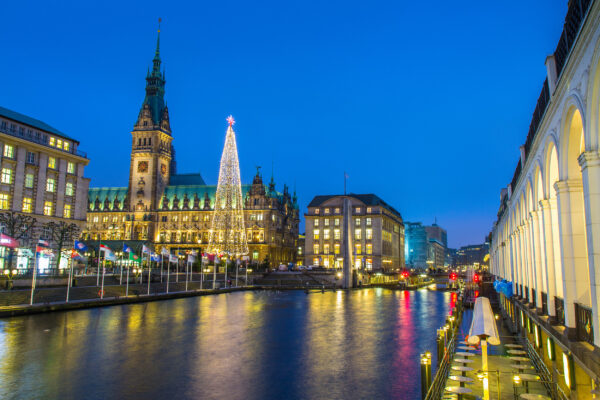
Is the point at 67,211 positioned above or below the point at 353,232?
below

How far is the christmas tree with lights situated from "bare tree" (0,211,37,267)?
30.4 m

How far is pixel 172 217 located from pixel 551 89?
15527 cm

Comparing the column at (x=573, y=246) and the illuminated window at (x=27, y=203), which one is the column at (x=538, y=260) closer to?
the column at (x=573, y=246)

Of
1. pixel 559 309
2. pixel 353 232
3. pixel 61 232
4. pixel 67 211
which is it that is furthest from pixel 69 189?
pixel 353 232

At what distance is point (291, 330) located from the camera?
36.4 meters

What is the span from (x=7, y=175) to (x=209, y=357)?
65.0 meters

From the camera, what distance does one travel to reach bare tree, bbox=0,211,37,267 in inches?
2502

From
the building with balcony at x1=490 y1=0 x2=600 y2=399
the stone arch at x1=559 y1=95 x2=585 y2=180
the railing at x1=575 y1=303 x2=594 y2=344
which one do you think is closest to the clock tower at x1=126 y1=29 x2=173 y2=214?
the building with balcony at x1=490 y1=0 x2=600 y2=399

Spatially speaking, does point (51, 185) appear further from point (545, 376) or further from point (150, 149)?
point (545, 376)

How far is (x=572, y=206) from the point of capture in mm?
14641

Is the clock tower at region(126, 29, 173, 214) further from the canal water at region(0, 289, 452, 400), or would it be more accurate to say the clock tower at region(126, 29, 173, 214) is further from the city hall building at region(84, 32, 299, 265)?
the canal water at region(0, 289, 452, 400)

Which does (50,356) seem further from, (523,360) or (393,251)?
(393,251)

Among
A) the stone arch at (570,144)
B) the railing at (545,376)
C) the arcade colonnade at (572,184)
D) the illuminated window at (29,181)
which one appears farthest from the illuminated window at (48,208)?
the stone arch at (570,144)

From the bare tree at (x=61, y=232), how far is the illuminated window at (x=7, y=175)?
29.7ft
